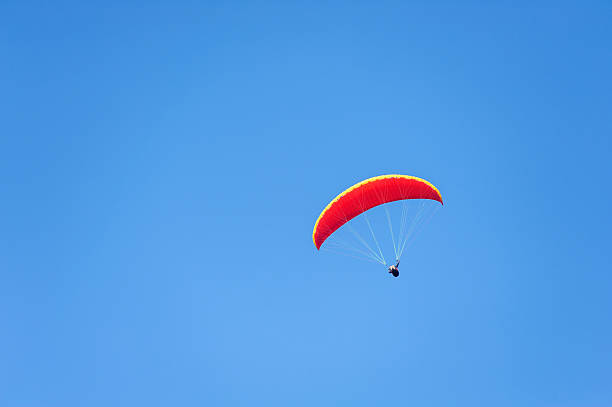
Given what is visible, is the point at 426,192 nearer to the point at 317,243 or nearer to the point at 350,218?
the point at 350,218

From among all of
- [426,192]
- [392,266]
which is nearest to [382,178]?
[426,192]

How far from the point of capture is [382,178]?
98.1ft

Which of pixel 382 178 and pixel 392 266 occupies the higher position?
pixel 382 178

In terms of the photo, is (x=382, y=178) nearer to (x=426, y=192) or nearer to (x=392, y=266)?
(x=426, y=192)

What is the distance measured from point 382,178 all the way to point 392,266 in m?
4.40

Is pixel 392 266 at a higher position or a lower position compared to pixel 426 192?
lower

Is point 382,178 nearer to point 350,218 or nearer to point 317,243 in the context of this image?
point 350,218

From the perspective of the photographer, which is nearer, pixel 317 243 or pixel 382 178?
pixel 382 178

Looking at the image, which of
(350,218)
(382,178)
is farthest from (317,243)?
(382,178)

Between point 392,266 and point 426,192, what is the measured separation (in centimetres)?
384

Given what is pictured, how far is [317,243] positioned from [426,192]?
5736 millimetres

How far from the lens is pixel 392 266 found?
1235 inches

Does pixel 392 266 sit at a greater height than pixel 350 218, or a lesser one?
lesser

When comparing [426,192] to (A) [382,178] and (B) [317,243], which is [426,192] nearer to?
(A) [382,178]
